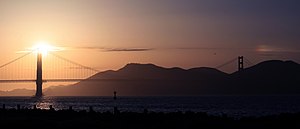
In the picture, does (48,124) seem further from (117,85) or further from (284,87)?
(117,85)

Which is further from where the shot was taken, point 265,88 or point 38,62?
point 265,88

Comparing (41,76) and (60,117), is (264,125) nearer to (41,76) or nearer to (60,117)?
(60,117)

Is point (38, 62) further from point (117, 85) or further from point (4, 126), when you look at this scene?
point (4, 126)

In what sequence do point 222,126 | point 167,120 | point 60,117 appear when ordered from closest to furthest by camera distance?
1. point 222,126
2. point 167,120
3. point 60,117

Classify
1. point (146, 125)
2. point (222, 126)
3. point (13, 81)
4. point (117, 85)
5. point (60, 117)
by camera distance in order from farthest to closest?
point (117, 85), point (13, 81), point (60, 117), point (146, 125), point (222, 126)

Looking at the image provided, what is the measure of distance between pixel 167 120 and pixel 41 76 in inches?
3588

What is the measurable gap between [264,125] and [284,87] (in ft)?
486

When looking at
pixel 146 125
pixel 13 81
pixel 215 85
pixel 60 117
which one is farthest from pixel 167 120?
pixel 215 85

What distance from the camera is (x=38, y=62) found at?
117m

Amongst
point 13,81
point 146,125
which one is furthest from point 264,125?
point 13,81

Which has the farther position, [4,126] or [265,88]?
[265,88]

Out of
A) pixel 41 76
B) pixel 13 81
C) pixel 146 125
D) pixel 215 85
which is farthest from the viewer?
pixel 215 85

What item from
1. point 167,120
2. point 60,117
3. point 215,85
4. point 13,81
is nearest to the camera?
point 167,120

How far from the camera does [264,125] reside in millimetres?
22516
